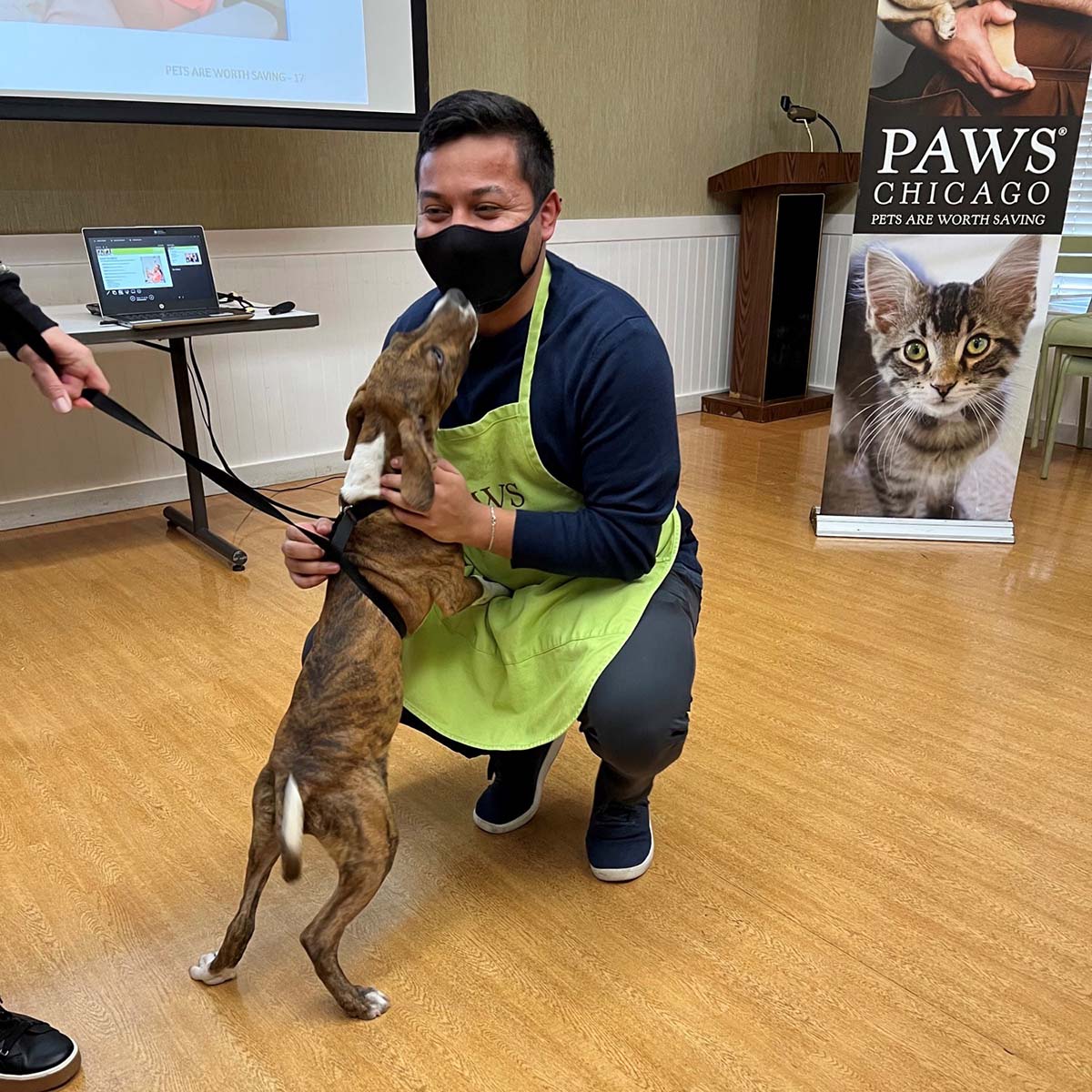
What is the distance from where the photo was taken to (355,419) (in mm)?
Answer: 1461

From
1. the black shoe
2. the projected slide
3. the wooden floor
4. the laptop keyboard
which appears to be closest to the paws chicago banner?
the wooden floor

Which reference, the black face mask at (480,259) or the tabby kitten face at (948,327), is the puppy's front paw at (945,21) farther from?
the black face mask at (480,259)

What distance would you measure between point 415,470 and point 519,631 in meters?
0.36

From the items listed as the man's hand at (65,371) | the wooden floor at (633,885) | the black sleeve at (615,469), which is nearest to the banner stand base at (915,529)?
the wooden floor at (633,885)

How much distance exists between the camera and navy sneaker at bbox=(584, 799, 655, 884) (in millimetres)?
1675

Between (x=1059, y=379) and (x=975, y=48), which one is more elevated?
(x=975, y=48)

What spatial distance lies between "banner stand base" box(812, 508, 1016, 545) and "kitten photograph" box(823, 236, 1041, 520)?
0.08ft

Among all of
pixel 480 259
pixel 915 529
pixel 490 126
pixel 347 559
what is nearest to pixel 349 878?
pixel 347 559

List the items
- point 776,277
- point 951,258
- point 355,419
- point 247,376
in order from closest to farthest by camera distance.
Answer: point 355,419 < point 951,258 < point 247,376 < point 776,277

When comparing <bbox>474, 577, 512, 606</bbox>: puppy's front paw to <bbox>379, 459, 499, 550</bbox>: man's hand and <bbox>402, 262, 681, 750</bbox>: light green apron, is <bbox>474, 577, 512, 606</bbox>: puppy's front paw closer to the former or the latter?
<bbox>402, 262, 681, 750</bbox>: light green apron

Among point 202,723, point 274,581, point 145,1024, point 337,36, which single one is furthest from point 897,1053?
point 337,36

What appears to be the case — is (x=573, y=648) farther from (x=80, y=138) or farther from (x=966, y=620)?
(x=80, y=138)

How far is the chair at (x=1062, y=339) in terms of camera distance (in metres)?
4.07

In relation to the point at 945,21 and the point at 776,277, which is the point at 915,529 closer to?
the point at 945,21
